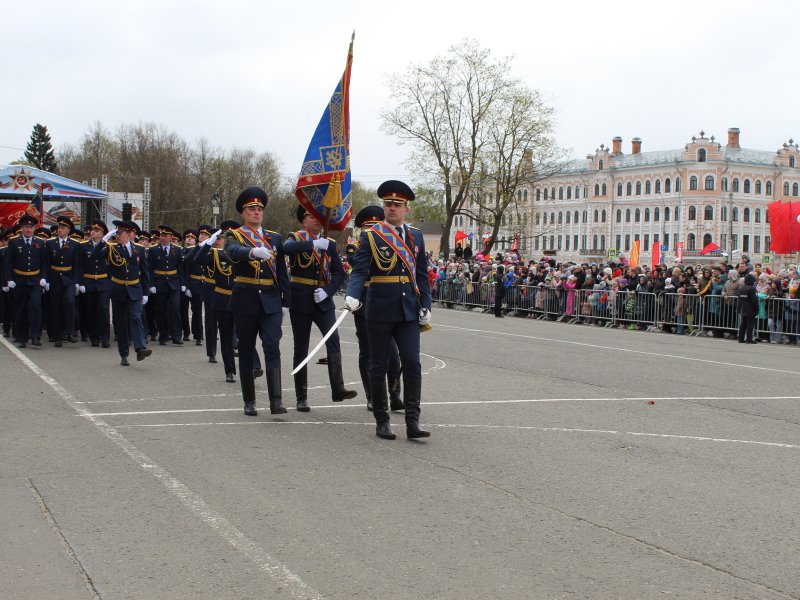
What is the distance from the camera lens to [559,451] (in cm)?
748

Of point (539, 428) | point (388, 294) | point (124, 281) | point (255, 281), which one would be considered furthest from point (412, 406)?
point (124, 281)

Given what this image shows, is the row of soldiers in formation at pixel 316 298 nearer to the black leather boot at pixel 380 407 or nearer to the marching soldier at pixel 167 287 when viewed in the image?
Result: the black leather boot at pixel 380 407

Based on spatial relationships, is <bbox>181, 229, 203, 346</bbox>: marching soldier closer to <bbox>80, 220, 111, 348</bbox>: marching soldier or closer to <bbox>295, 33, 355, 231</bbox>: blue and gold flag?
<bbox>80, 220, 111, 348</bbox>: marching soldier

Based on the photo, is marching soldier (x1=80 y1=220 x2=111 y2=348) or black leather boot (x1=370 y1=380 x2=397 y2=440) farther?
marching soldier (x1=80 y1=220 x2=111 y2=348)

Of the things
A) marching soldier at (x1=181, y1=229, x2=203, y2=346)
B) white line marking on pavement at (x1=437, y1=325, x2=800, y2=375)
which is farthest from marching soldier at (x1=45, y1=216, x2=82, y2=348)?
white line marking on pavement at (x1=437, y1=325, x2=800, y2=375)

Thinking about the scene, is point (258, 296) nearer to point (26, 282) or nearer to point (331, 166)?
point (331, 166)

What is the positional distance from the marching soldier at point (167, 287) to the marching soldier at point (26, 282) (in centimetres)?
182

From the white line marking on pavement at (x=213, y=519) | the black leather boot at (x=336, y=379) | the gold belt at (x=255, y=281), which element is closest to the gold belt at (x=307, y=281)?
the gold belt at (x=255, y=281)

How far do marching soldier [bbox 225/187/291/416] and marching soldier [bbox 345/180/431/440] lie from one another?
136 cm

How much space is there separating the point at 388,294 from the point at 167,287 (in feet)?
31.0

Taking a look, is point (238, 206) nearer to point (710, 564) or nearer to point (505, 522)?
point (505, 522)

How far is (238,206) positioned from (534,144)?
50.1 metres

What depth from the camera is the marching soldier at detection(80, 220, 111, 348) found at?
15.9 m

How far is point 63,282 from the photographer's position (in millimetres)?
16391
